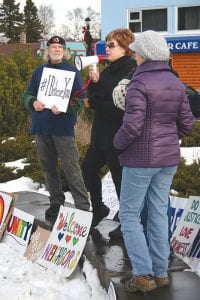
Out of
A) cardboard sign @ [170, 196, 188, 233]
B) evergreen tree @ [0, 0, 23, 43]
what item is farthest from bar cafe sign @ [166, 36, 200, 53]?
evergreen tree @ [0, 0, 23, 43]

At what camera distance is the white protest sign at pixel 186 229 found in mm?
4742

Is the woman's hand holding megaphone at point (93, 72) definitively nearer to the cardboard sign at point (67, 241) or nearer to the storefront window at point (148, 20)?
the cardboard sign at point (67, 241)

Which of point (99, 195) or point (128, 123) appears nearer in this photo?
point (128, 123)

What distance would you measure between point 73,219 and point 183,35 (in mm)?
24980

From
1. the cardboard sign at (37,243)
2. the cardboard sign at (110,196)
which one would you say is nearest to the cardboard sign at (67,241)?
the cardboard sign at (37,243)

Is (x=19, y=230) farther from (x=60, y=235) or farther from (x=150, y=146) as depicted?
(x=150, y=146)

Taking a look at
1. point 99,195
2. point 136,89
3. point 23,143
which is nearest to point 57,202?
point 99,195

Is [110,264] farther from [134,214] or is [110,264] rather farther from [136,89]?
[136,89]

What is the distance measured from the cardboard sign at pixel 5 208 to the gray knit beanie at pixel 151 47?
2.71 metres

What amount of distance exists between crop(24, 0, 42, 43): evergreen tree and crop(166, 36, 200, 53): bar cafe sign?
37002 mm

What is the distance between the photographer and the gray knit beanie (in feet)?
12.1

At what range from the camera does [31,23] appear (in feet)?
209

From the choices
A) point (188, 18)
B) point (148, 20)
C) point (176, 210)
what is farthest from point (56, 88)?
point (148, 20)

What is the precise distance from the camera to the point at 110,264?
437 cm
